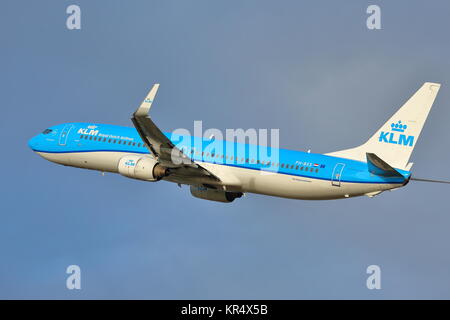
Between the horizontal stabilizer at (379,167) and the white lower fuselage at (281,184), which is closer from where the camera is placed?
the horizontal stabilizer at (379,167)

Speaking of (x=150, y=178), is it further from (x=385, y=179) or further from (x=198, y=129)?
(x=385, y=179)

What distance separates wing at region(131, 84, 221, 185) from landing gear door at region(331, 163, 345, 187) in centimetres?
747

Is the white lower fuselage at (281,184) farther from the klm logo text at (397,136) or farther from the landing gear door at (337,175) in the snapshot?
the klm logo text at (397,136)

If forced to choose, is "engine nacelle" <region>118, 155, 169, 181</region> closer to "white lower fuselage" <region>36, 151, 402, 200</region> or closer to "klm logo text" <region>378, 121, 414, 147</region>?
"white lower fuselage" <region>36, 151, 402, 200</region>

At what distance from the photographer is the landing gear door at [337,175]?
60.7 metres

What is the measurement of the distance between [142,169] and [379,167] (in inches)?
578

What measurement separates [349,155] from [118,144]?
15.2 m

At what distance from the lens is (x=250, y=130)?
65.6 m

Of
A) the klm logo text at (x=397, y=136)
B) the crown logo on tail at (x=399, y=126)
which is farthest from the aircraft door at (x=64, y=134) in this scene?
the crown logo on tail at (x=399, y=126)

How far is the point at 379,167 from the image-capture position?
59.1m

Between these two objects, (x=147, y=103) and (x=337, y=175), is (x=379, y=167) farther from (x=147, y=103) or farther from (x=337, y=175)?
(x=147, y=103)

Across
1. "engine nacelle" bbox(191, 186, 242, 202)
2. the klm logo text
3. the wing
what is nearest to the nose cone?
"engine nacelle" bbox(191, 186, 242, 202)

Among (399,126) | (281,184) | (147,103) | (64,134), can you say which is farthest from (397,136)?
(64,134)

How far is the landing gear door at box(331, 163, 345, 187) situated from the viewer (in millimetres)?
60688
